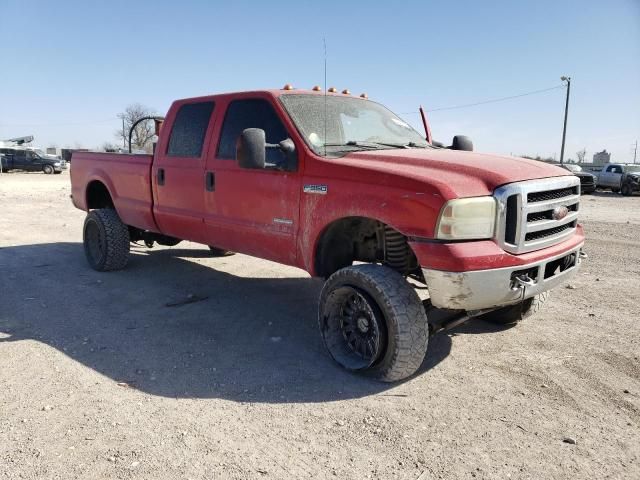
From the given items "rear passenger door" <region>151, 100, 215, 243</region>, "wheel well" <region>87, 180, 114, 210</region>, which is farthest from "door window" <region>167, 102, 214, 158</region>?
"wheel well" <region>87, 180, 114, 210</region>

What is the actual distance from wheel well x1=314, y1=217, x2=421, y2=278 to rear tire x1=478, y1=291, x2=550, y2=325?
3.60 feet

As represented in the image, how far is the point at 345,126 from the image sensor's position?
4.50 metres

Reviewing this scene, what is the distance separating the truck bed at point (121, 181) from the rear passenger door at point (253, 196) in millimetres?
1269

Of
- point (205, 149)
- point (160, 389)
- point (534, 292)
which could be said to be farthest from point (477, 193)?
point (205, 149)

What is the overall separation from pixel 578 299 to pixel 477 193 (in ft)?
9.74

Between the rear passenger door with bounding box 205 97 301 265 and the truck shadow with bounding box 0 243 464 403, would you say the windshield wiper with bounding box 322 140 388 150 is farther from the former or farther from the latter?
the truck shadow with bounding box 0 243 464 403

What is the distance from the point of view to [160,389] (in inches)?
133

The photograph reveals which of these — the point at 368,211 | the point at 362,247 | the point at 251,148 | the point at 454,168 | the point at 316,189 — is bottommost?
the point at 362,247

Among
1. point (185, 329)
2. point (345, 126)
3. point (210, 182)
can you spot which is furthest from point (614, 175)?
point (185, 329)

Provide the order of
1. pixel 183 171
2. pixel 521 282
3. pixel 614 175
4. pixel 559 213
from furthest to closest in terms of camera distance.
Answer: pixel 614 175 < pixel 183 171 < pixel 559 213 < pixel 521 282

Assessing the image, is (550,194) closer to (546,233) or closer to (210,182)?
(546,233)

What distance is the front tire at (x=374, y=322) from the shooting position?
131 inches

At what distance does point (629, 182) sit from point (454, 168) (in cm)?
2341

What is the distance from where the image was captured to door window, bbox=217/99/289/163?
4.23 metres
